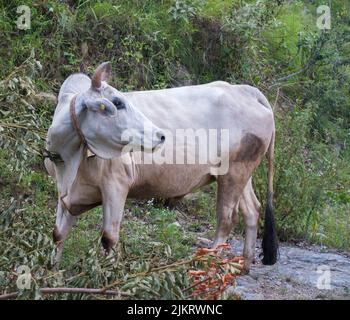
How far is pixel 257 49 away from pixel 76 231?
4.38 metres

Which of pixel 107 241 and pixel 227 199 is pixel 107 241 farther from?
pixel 227 199

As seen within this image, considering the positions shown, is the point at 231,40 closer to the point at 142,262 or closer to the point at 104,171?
the point at 104,171

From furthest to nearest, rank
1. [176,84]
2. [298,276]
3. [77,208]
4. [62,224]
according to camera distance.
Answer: [176,84] → [298,276] → [62,224] → [77,208]

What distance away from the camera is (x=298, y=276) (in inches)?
286

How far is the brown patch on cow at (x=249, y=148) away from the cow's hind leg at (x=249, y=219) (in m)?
0.50

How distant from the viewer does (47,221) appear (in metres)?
6.16

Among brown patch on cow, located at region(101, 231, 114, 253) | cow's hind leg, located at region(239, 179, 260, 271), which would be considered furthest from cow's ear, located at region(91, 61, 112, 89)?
cow's hind leg, located at region(239, 179, 260, 271)

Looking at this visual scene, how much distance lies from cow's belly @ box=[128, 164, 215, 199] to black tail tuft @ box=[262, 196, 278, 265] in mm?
692

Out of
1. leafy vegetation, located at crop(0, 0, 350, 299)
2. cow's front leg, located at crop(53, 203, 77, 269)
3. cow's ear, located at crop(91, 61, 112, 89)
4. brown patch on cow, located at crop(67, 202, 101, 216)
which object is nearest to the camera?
leafy vegetation, located at crop(0, 0, 350, 299)

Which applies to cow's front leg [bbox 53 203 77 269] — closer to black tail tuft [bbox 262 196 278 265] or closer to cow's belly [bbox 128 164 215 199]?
cow's belly [bbox 128 164 215 199]

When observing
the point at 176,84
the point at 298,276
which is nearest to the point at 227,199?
the point at 298,276

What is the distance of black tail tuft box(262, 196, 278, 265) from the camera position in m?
7.32

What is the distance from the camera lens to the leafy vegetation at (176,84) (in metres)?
5.54

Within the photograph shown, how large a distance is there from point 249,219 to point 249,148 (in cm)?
66
